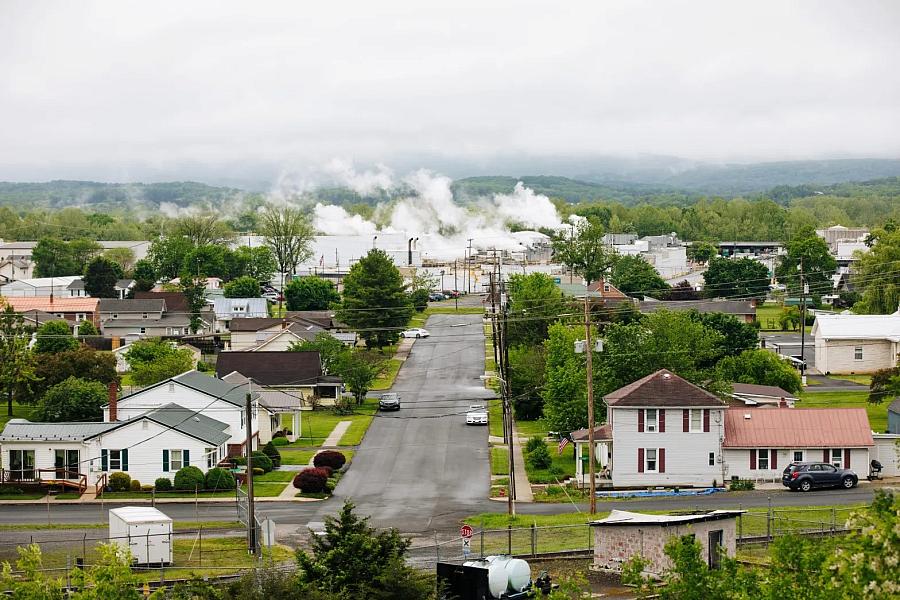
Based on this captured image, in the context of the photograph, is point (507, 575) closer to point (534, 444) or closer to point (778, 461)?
point (778, 461)

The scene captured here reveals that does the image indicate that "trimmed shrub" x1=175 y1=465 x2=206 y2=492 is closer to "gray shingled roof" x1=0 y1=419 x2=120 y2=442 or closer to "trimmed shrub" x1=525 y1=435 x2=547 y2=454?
"gray shingled roof" x1=0 y1=419 x2=120 y2=442

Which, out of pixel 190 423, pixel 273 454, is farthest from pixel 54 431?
pixel 273 454

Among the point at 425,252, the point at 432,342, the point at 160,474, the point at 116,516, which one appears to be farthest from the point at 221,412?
the point at 425,252

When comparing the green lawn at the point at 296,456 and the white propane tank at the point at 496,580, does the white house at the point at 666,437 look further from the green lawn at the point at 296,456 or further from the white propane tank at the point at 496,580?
the white propane tank at the point at 496,580

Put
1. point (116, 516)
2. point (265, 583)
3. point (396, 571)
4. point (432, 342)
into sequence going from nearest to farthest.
Answer: point (265, 583)
point (396, 571)
point (116, 516)
point (432, 342)

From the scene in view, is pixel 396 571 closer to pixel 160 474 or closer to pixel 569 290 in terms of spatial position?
pixel 160 474

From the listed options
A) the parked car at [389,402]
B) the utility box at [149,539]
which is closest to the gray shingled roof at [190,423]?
the utility box at [149,539]

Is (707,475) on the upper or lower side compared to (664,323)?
lower
